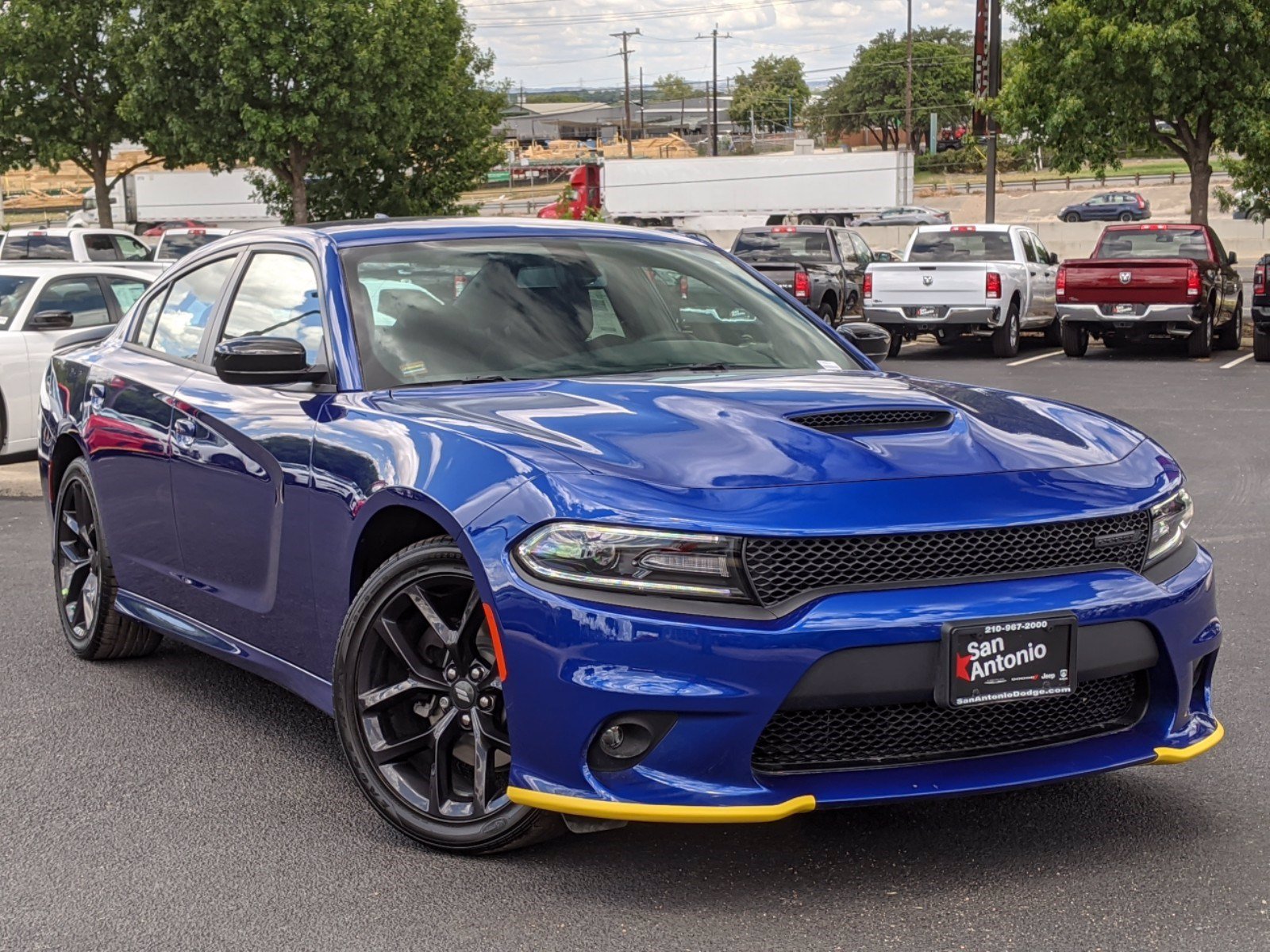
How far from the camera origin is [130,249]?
25922 mm

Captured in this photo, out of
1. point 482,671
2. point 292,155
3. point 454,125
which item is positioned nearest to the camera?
point 482,671

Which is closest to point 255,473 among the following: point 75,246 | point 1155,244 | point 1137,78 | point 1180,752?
point 1180,752

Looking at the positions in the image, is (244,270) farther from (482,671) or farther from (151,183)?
(151,183)

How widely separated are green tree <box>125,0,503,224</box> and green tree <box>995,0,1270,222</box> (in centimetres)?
1683

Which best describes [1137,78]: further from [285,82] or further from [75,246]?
[285,82]

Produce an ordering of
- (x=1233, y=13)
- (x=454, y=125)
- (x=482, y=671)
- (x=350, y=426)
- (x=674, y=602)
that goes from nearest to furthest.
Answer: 1. (x=674, y=602)
2. (x=482, y=671)
3. (x=350, y=426)
4. (x=1233, y=13)
5. (x=454, y=125)

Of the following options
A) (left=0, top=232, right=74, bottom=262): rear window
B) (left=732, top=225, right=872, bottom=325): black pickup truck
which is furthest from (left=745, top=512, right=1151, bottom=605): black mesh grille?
(left=0, top=232, right=74, bottom=262): rear window

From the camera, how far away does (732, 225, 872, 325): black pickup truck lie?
77.3ft

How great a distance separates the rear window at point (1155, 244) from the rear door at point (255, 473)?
60.2 ft

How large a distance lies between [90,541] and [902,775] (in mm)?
3761

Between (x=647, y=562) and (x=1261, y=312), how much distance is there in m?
17.9

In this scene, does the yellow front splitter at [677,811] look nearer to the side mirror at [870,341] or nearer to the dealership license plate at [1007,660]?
the dealership license plate at [1007,660]

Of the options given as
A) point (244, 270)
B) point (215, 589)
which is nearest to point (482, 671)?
point (215, 589)

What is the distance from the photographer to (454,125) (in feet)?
145
